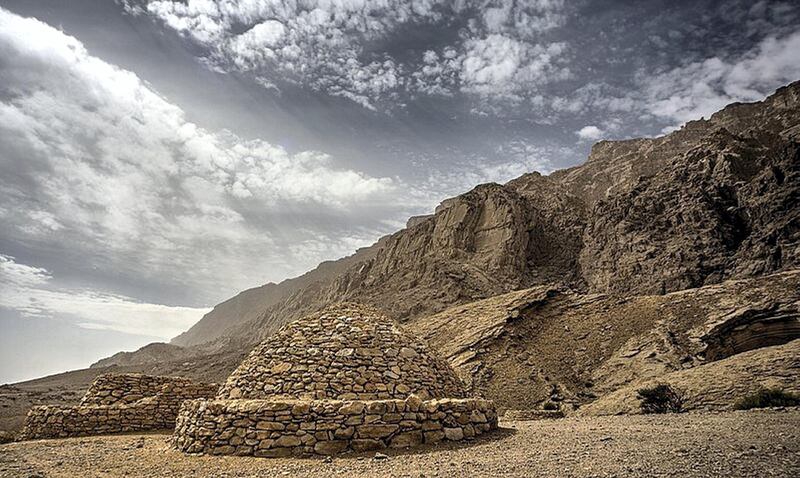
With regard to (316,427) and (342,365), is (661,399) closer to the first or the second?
Answer: (342,365)

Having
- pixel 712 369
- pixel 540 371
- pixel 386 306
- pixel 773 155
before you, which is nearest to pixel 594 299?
pixel 540 371

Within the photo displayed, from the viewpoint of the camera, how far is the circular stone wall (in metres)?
9.11

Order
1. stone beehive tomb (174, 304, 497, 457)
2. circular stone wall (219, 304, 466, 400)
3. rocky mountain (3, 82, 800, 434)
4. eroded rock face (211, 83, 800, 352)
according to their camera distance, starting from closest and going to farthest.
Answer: stone beehive tomb (174, 304, 497, 457), circular stone wall (219, 304, 466, 400), rocky mountain (3, 82, 800, 434), eroded rock face (211, 83, 800, 352)

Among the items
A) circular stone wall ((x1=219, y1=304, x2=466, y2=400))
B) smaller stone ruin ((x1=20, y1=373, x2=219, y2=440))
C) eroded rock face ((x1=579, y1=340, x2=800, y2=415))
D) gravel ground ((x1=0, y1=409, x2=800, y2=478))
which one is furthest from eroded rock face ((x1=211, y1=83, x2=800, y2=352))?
gravel ground ((x1=0, y1=409, x2=800, y2=478))

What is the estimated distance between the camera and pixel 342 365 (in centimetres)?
945

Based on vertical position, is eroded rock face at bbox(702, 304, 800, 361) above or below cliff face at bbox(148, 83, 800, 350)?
below

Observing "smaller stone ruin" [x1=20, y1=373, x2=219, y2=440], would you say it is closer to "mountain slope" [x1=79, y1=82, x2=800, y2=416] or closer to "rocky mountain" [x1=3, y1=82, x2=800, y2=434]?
"rocky mountain" [x1=3, y1=82, x2=800, y2=434]

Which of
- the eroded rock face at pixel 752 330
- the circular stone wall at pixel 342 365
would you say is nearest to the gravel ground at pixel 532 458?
the circular stone wall at pixel 342 365

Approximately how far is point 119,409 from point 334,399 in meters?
8.86

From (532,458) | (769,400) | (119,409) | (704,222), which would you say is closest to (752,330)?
(769,400)

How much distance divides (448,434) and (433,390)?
141 centimetres

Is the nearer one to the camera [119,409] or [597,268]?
[119,409]

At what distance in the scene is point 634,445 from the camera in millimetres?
7422

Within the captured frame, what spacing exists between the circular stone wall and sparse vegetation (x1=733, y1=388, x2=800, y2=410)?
9127mm
